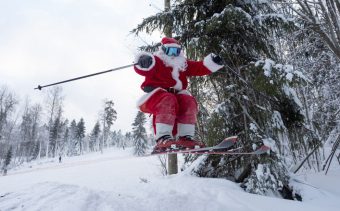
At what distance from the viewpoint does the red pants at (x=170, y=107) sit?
3.84 m

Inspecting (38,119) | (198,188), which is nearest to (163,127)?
(198,188)

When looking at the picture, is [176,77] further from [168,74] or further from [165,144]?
[165,144]

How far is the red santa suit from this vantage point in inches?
152

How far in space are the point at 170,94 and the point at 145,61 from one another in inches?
22.0

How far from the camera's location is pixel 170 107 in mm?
3846

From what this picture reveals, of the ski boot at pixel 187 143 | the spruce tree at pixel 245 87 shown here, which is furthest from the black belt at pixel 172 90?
the spruce tree at pixel 245 87

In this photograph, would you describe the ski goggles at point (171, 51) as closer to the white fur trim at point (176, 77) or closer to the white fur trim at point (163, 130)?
the white fur trim at point (176, 77)

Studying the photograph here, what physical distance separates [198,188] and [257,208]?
3.17 feet

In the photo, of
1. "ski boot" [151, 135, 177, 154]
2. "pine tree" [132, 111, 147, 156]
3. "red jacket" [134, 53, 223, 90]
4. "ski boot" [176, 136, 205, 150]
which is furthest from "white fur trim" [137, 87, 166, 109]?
"pine tree" [132, 111, 147, 156]

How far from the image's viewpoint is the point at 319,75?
9.46 metres

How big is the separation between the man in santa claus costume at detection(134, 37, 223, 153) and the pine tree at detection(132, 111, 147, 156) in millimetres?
37449

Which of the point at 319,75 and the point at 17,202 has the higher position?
the point at 319,75

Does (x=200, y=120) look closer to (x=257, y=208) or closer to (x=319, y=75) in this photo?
(x=257, y=208)

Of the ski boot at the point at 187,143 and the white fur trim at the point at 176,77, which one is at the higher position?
the white fur trim at the point at 176,77
